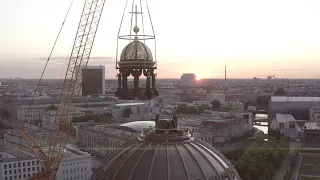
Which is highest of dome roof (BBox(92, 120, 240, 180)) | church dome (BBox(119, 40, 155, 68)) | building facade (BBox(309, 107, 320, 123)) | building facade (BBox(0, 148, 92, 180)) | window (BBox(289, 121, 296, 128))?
church dome (BBox(119, 40, 155, 68))

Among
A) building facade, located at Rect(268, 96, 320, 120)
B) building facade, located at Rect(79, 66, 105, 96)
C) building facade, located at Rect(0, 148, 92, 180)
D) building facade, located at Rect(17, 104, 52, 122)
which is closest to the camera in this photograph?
building facade, located at Rect(0, 148, 92, 180)

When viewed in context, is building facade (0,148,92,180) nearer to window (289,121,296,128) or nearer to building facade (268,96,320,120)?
window (289,121,296,128)

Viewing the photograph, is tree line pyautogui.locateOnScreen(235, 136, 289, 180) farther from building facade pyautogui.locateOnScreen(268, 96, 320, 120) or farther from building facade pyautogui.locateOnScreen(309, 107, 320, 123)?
building facade pyautogui.locateOnScreen(268, 96, 320, 120)

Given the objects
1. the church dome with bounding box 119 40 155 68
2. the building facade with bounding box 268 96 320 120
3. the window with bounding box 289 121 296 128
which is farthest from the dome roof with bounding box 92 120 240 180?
the building facade with bounding box 268 96 320 120

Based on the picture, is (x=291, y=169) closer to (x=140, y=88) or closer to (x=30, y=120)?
(x=140, y=88)

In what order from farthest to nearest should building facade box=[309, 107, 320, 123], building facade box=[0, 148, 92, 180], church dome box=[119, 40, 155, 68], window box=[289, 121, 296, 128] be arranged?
building facade box=[309, 107, 320, 123]
window box=[289, 121, 296, 128]
building facade box=[0, 148, 92, 180]
church dome box=[119, 40, 155, 68]

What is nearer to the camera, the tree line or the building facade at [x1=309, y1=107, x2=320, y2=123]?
the tree line

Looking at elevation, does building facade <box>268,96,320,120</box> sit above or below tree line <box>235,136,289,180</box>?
above
